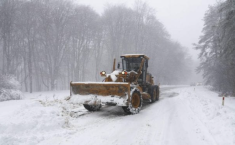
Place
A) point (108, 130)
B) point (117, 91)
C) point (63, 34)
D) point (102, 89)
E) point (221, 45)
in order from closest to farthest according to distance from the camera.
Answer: point (108, 130)
point (117, 91)
point (102, 89)
point (221, 45)
point (63, 34)

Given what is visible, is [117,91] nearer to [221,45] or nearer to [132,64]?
[132,64]

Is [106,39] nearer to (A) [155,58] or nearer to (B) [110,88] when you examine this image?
(A) [155,58]

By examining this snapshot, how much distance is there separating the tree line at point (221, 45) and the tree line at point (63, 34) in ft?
36.1

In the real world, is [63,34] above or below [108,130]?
above

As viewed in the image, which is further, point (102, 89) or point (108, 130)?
point (102, 89)

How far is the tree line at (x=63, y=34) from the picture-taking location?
22422 mm

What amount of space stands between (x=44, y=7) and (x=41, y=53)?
7252 mm

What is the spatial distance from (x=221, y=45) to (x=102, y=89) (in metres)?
9.83

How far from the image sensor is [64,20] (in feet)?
83.7

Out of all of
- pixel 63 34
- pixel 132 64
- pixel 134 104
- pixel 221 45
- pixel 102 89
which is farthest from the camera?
pixel 63 34

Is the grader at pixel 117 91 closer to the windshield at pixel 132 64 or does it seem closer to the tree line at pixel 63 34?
the windshield at pixel 132 64

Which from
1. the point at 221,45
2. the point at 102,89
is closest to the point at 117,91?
the point at 102,89

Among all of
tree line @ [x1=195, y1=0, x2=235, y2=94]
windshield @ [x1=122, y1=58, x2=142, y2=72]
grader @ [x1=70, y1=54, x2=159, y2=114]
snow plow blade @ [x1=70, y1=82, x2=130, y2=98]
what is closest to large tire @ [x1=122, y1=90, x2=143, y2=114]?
grader @ [x1=70, y1=54, x2=159, y2=114]

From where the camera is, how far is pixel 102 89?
769 cm
